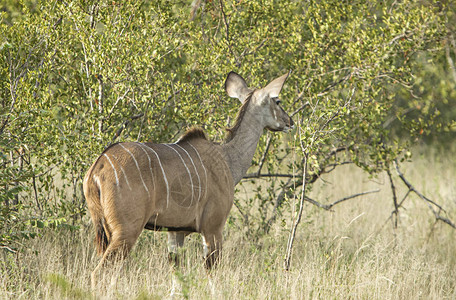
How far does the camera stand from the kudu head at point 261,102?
5.50 m

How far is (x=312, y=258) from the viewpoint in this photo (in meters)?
5.65

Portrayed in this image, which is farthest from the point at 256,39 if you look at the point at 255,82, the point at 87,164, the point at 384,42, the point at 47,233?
the point at 47,233

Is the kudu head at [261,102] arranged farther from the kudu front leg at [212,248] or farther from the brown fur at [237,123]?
the kudu front leg at [212,248]

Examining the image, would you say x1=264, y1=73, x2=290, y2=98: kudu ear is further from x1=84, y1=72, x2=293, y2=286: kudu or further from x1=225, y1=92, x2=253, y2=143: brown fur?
x1=225, y1=92, x2=253, y2=143: brown fur

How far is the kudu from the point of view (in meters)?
4.25

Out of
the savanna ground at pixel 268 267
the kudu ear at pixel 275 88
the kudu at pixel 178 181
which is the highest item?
the kudu ear at pixel 275 88

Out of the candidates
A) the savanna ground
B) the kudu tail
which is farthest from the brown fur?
the kudu tail

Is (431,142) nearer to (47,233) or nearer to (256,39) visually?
(256,39)

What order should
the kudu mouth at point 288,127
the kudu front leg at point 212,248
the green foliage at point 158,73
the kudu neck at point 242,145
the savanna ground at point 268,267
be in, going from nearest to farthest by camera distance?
the savanna ground at point 268,267 → the kudu front leg at point 212,248 → the green foliage at point 158,73 → the kudu neck at point 242,145 → the kudu mouth at point 288,127

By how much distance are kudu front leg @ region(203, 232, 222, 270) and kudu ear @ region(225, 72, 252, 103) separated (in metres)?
1.28

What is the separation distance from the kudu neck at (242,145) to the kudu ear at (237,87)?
182 mm

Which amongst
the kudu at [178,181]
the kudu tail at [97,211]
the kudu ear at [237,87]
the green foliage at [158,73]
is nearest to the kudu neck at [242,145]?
the kudu at [178,181]

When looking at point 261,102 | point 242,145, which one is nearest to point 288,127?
point 261,102

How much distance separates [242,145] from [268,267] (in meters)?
1.05
